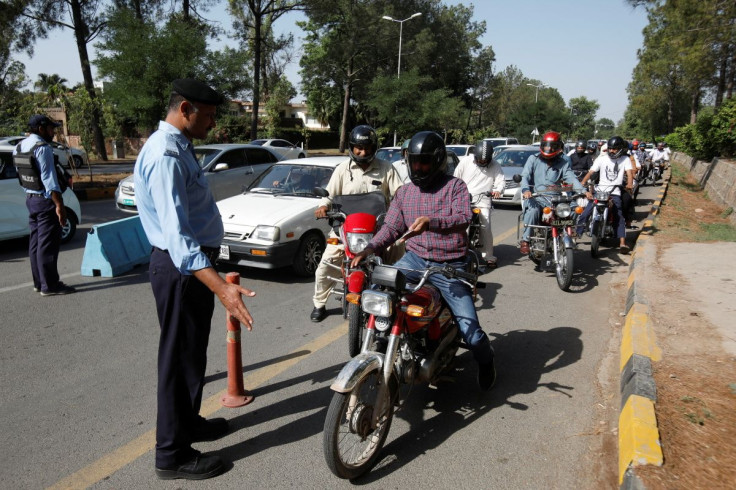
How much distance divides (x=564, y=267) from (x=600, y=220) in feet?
8.80

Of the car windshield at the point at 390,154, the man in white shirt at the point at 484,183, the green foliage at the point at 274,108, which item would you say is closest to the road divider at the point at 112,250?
the man in white shirt at the point at 484,183

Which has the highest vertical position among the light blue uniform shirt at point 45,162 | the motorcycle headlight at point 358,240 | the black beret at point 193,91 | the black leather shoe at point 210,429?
the black beret at point 193,91

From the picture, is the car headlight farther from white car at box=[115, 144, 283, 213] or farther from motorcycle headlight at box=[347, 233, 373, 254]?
white car at box=[115, 144, 283, 213]

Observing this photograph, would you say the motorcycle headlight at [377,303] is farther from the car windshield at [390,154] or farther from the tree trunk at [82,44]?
the tree trunk at [82,44]

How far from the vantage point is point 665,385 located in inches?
156

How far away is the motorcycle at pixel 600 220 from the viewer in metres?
9.30

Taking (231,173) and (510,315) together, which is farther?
(231,173)

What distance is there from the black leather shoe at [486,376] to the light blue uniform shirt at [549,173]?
440cm

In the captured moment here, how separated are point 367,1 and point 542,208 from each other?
3901 centimetres

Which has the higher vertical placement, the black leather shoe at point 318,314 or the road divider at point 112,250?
the road divider at point 112,250

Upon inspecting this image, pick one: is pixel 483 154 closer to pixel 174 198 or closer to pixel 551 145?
pixel 551 145

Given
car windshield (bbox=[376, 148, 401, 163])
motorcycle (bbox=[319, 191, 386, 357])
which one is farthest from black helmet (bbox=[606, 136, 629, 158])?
motorcycle (bbox=[319, 191, 386, 357])

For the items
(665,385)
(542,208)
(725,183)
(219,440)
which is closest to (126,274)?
(219,440)

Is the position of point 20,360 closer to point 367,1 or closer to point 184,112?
point 184,112
